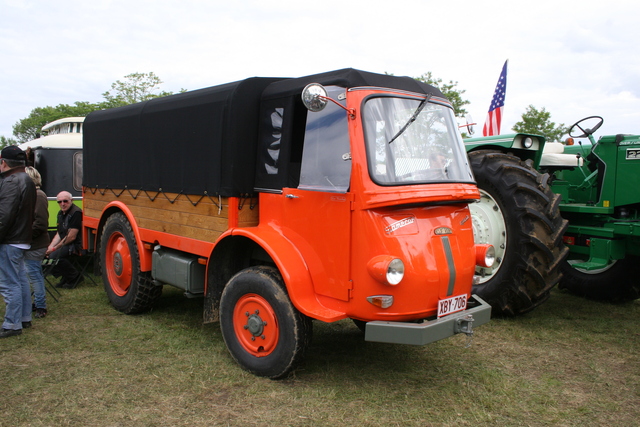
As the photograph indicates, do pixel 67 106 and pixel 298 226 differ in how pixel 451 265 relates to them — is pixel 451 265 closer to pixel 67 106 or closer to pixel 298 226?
pixel 298 226

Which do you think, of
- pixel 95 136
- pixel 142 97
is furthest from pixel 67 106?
pixel 95 136

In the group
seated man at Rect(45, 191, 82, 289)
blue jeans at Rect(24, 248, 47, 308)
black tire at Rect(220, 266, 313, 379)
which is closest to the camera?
black tire at Rect(220, 266, 313, 379)

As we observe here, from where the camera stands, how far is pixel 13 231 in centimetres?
533

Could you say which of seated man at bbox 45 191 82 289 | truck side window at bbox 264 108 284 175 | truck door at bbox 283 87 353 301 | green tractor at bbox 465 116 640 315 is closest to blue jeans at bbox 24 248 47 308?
seated man at bbox 45 191 82 289

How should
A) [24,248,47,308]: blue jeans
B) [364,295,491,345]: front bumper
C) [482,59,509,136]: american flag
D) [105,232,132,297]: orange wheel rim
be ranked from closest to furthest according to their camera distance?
[364,295,491,345]: front bumper → [24,248,47,308]: blue jeans → [105,232,132,297]: orange wheel rim → [482,59,509,136]: american flag

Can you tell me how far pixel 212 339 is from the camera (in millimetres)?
5355

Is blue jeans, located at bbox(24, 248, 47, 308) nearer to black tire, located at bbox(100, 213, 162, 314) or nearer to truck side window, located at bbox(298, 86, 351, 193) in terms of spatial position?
black tire, located at bbox(100, 213, 162, 314)

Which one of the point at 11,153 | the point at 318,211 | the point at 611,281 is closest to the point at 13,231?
the point at 11,153

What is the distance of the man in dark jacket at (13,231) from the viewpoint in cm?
528

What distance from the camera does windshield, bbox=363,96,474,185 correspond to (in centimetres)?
389

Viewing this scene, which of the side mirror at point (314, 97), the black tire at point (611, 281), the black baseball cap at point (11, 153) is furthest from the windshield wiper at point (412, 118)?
the black baseball cap at point (11, 153)

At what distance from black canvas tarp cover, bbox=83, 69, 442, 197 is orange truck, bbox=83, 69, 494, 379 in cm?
2

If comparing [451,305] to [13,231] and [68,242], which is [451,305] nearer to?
[13,231]

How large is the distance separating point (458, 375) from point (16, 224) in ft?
15.4
